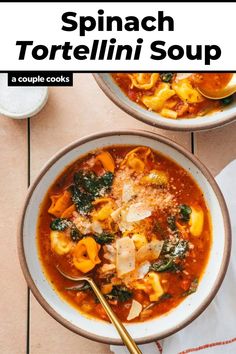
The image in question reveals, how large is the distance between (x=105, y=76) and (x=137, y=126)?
242 millimetres

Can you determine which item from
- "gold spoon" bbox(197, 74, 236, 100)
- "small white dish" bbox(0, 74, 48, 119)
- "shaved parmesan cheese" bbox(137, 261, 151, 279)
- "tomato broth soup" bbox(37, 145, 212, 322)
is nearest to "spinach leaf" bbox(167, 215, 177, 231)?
"tomato broth soup" bbox(37, 145, 212, 322)

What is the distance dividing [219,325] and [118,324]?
43 cm

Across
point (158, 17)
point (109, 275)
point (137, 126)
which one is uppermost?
point (158, 17)

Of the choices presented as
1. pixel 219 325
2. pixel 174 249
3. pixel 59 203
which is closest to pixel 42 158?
pixel 59 203

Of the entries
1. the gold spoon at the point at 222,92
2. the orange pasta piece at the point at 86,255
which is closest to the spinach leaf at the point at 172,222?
the orange pasta piece at the point at 86,255

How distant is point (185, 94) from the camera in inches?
93.9

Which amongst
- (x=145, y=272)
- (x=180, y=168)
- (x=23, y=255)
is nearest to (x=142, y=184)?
(x=180, y=168)

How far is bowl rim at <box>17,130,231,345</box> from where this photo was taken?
2215mm

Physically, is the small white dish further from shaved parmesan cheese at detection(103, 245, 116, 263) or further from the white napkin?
the white napkin

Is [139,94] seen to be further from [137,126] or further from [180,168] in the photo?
[180,168]

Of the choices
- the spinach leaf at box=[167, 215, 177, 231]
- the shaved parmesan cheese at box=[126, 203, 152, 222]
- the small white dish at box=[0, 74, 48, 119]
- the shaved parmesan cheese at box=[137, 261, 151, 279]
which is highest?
the small white dish at box=[0, 74, 48, 119]

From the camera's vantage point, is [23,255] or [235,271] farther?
[235,271]

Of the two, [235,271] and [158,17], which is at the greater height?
[158,17]

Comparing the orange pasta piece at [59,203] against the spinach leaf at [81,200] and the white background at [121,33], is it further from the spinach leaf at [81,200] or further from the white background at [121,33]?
the white background at [121,33]
